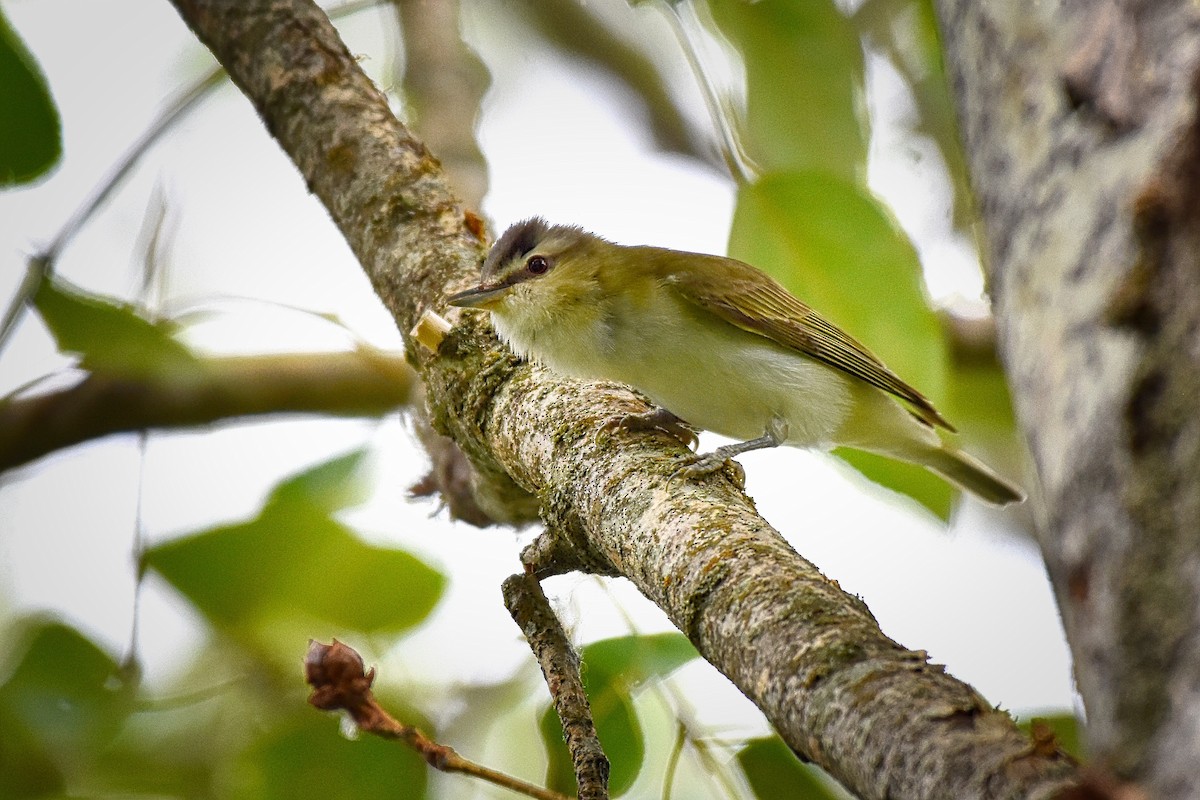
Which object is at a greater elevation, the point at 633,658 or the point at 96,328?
the point at 96,328

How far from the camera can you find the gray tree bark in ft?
2.27

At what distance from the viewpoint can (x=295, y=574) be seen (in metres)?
2.76

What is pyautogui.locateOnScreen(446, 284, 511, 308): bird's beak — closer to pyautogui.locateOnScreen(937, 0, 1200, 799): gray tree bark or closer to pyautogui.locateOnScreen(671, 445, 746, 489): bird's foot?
pyautogui.locateOnScreen(671, 445, 746, 489): bird's foot

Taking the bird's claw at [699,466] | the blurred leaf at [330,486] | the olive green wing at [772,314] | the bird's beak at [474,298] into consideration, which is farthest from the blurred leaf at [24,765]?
the olive green wing at [772,314]

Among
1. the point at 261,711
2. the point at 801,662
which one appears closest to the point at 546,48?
the point at 261,711

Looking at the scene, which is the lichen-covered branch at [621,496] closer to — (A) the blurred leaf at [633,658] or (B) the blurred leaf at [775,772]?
(A) the blurred leaf at [633,658]

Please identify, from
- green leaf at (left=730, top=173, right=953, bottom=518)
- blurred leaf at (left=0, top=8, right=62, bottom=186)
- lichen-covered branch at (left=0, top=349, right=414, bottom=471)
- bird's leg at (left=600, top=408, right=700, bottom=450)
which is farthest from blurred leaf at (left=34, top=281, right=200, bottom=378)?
green leaf at (left=730, top=173, right=953, bottom=518)

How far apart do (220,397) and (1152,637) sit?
324 cm

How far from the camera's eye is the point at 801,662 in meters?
1.24

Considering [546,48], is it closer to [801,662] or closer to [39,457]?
[39,457]

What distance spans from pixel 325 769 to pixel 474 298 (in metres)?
1.03

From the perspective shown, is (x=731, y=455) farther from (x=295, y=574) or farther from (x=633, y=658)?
(x=295, y=574)

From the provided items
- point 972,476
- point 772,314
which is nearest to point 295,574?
point 772,314

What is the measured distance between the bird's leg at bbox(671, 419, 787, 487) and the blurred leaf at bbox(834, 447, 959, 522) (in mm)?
206
